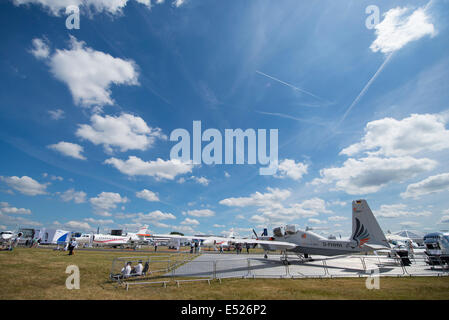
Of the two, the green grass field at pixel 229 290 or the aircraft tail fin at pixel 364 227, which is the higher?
the aircraft tail fin at pixel 364 227

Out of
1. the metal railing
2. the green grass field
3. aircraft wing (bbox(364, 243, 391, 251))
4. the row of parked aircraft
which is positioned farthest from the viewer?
the row of parked aircraft

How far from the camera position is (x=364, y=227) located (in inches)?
673

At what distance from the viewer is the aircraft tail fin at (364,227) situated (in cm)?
1633

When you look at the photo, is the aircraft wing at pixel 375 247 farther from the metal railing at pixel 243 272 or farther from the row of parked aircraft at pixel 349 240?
the metal railing at pixel 243 272

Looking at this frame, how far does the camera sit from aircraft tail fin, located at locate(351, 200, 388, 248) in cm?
1633

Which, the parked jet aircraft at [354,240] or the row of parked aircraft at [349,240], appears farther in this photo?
the parked jet aircraft at [354,240]

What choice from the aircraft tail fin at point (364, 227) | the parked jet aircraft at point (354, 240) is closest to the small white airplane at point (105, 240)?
the parked jet aircraft at point (354, 240)

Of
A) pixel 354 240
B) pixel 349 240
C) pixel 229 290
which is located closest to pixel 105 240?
pixel 229 290

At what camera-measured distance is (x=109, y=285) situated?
33.8 ft

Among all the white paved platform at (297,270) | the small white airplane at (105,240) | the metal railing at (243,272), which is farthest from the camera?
the small white airplane at (105,240)

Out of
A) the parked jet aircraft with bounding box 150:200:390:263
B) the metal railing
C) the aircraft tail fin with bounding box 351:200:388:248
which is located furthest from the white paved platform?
the aircraft tail fin with bounding box 351:200:388:248

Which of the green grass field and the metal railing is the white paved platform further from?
the green grass field
